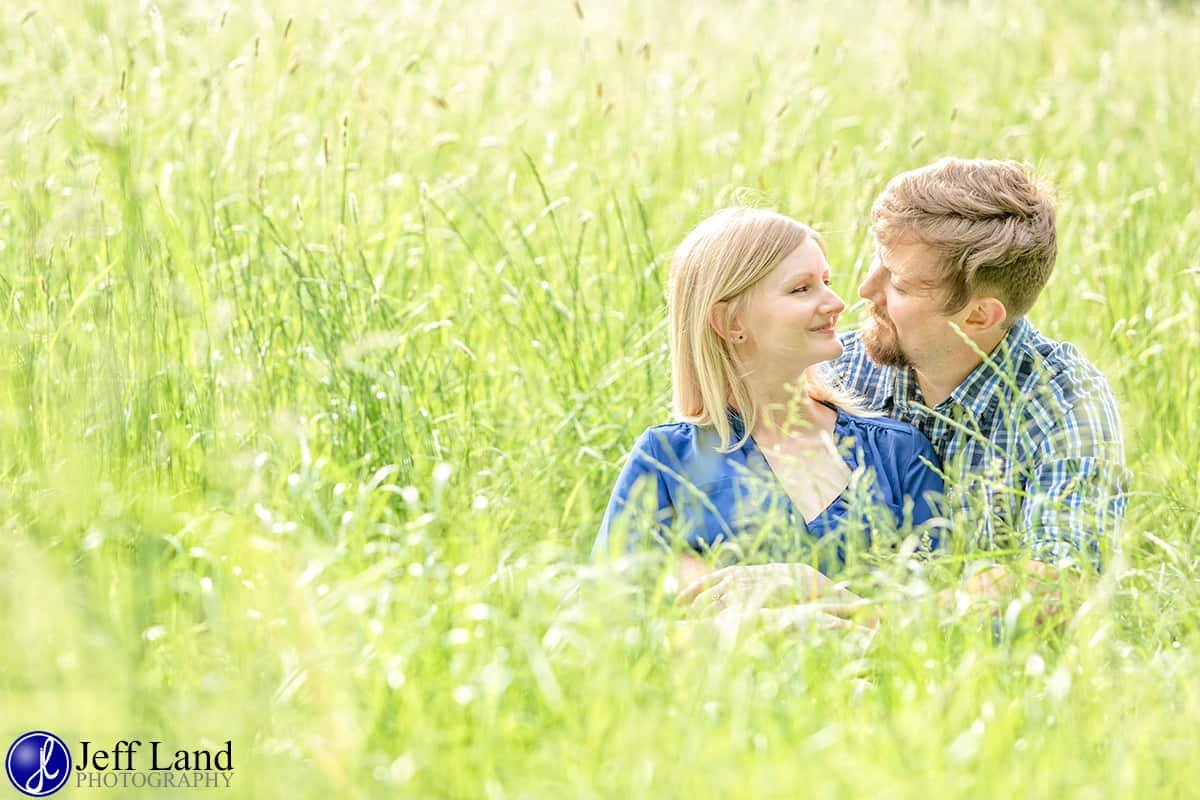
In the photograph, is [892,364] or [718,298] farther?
[892,364]

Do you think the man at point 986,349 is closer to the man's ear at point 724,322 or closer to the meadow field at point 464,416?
the meadow field at point 464,416

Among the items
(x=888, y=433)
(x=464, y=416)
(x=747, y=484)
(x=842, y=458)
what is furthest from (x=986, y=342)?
(x=464, y=416)

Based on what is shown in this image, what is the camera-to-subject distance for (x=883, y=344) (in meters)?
2.96

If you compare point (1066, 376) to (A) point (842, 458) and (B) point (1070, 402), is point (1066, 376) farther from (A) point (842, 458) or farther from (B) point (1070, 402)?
(A) point (842, 458)

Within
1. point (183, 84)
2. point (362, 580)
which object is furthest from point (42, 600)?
point (183, 84)

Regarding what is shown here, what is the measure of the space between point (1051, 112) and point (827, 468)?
355 cm

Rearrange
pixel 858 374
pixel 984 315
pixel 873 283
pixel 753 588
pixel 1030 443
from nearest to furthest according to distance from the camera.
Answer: pixel 753 588 → pixel 1030 443 → pixel 984 315 → pixel 873 283 → pixel 858 374

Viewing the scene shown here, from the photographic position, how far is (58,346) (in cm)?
271

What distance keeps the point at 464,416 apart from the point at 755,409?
0.75 meters

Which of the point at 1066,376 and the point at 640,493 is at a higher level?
the point at 1066,376

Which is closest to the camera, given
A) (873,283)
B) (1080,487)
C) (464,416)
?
(1080,487)

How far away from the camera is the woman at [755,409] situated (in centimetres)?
274

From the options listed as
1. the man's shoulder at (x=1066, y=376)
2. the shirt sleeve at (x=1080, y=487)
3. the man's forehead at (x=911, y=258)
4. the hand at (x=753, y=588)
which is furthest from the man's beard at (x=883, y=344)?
the hand at (x=753, y=588)

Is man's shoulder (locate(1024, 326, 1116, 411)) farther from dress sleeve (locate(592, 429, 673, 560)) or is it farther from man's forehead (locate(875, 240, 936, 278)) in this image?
dress sleeve (locate(592, 429, 673, 560))
